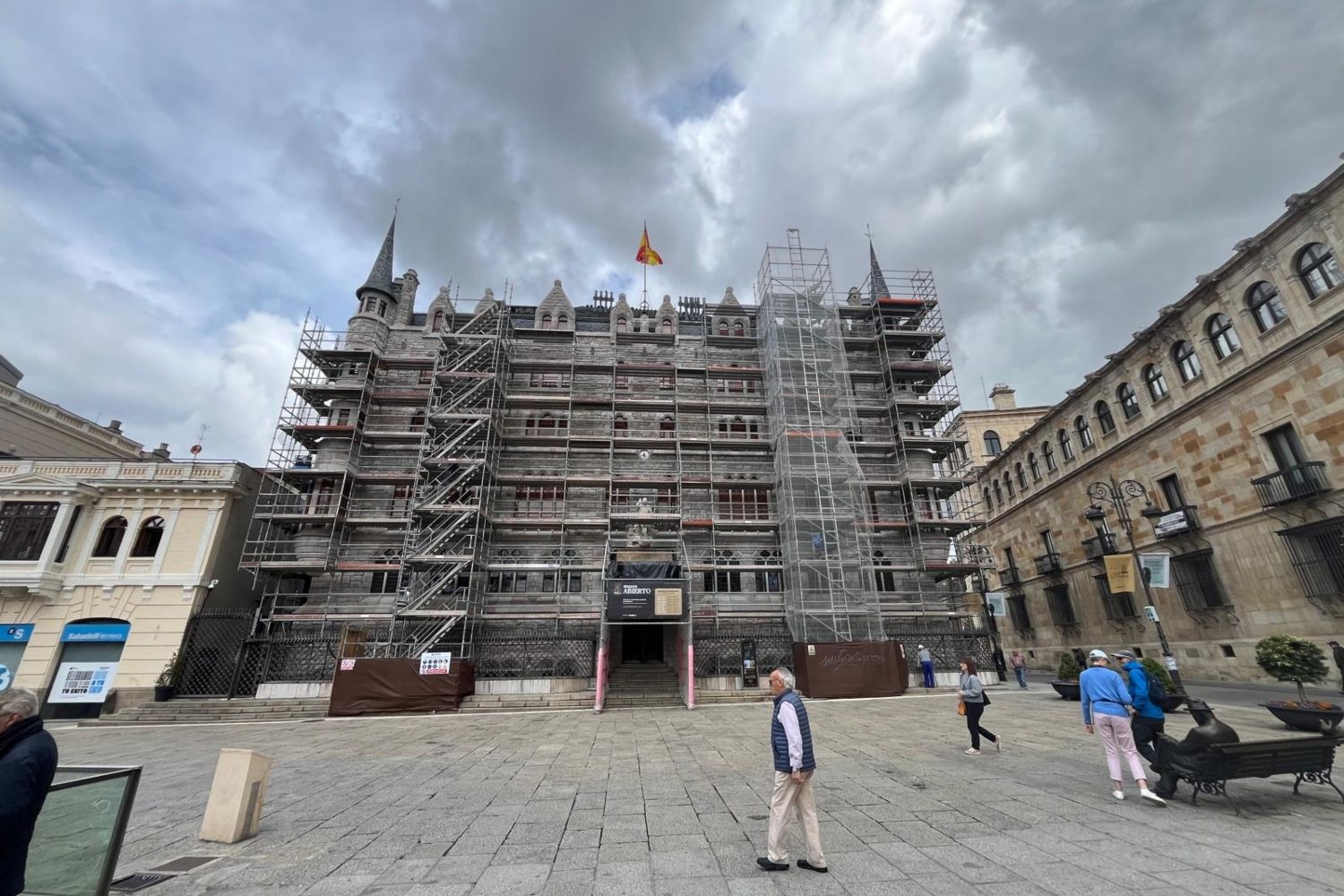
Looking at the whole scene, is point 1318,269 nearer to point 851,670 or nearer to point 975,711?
point 975,711

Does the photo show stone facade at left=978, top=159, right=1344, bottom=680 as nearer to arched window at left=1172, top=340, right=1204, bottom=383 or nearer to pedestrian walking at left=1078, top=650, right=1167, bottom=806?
arched window at left=1172, top=340, right=1204, bottom=383

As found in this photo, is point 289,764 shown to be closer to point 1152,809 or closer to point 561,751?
point 561,751

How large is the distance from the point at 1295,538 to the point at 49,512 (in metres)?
48.4

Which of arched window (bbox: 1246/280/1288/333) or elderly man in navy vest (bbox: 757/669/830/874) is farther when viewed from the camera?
arched window (bbox: 1246/280/1288/333)

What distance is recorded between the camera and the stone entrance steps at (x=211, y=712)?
60.2 feet

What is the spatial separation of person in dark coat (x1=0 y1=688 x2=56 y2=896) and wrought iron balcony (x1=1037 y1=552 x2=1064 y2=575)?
1518 inches

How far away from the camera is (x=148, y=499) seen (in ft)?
76.6

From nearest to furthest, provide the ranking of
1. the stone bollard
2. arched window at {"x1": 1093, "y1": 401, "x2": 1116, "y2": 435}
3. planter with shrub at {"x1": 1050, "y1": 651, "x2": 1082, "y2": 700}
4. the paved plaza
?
the paved plaza → the stone bollard → planter with shrub at {"x1": 1050, "y1": 651, "x2": 1082, "y2": 700} → arched window at {"x1": 1093, "y1": 401, "x2": 1116, "y2": 435}

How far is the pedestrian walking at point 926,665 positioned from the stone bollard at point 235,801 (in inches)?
886

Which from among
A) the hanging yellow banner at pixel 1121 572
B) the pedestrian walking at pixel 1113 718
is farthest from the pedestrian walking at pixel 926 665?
the pedestrian walking at pixel 1113 718

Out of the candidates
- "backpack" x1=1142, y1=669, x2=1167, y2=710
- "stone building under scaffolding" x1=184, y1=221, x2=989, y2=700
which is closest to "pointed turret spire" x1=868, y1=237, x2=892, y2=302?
"stone building under scaffolding" x1=184, y1=221, x2=989, y2=700

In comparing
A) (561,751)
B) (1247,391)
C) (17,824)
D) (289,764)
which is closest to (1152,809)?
(561,751)

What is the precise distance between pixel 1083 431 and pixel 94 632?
48531 millimetres

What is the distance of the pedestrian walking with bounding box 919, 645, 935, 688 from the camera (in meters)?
22.0
